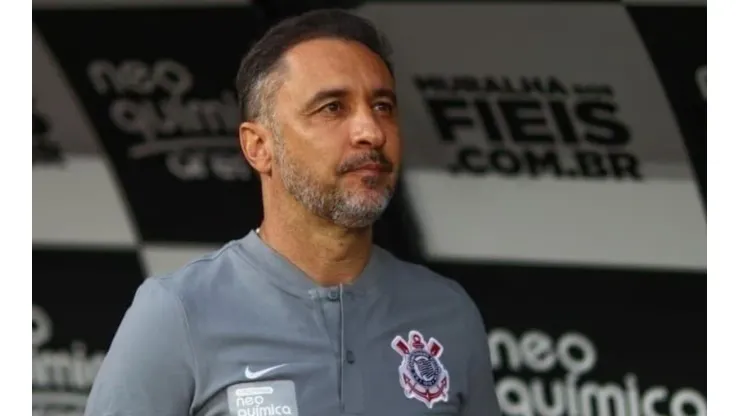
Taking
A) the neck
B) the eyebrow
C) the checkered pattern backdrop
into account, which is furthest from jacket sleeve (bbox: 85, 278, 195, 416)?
the checkered pattern backdrop

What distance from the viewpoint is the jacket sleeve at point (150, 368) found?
1310 millimetres

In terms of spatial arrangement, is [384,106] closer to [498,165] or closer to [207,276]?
[207,276]

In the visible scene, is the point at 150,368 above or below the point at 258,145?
below

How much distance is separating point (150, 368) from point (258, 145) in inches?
12.6

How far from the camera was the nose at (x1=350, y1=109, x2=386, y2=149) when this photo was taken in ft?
4.44

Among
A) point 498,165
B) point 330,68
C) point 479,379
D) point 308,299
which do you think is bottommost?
point 479,379

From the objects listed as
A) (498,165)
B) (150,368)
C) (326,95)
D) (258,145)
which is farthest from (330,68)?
(498,165)

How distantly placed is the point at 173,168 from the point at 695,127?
1336mm

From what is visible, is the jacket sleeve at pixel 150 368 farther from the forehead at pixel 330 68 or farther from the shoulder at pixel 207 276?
the forehead at pixel 330 68

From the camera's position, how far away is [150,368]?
1.31m

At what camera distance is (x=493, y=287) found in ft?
9.04

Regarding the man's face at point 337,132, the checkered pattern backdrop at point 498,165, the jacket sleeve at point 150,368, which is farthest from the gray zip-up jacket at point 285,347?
the checkered pattern backdrop at point 498,165
